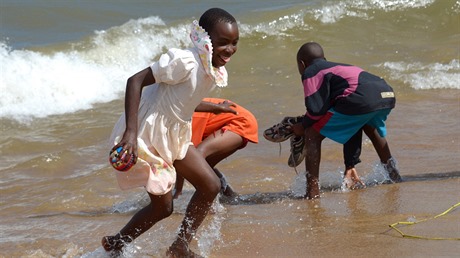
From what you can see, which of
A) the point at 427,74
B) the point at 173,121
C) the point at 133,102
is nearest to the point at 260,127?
the point at 427,74

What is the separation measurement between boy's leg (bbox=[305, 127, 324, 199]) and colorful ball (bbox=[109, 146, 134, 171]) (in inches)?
85.2

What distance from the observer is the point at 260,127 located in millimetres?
8633

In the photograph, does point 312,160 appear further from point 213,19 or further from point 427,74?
point 427,74

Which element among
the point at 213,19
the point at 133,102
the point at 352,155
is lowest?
the point at 352,155

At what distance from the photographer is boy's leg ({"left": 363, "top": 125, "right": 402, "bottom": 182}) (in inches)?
251

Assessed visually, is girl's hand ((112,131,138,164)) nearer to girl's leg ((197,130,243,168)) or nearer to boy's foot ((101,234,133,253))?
boy's foot ((101,234,133,253))

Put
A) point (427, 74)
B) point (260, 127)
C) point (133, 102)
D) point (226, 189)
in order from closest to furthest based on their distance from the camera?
point (133, 102) < point (226, 189) < point (260, 127) < point (427, 74)

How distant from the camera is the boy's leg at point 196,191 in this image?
4.59 metres

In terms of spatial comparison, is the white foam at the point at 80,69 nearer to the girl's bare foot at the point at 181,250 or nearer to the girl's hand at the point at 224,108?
the girl's hand at the point at 224,108

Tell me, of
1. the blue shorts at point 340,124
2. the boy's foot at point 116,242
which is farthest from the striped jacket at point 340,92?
the boy's foot at point 116,242

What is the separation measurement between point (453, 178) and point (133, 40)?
27.8 ft

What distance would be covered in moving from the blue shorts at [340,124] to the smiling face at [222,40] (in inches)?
69.0

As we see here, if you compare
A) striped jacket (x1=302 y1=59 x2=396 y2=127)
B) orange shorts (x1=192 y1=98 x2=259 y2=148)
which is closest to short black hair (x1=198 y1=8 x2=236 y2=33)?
orange shorts (x1=192 y1=98 x2=259 y2=148)

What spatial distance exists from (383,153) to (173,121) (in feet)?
8.08
